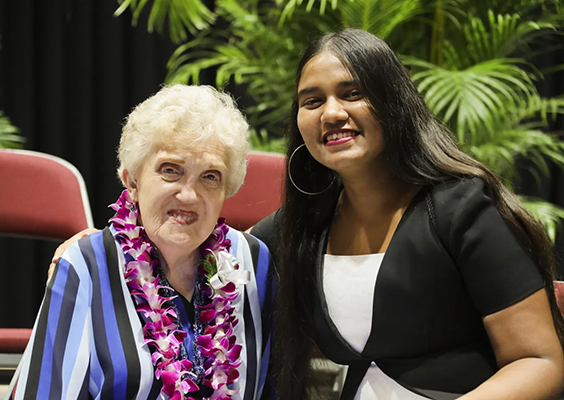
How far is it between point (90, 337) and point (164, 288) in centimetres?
24

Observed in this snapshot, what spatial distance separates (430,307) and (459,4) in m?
2.48

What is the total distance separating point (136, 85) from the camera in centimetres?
417

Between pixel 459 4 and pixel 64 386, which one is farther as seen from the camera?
pixel 459 4

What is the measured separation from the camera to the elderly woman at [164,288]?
5.08 feet

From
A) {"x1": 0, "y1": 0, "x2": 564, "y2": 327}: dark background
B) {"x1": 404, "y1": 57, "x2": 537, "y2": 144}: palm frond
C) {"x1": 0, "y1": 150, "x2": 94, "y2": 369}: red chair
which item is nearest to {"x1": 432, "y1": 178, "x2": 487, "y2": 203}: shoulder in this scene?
{"x1": 0, "y1": 150, "x2": 94, "y2": 369}: red chair

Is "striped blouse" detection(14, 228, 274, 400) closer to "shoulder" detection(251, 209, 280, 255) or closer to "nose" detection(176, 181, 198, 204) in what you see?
"nose" detection(176, 181, 198, 204)

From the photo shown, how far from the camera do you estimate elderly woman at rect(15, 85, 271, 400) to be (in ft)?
5.08

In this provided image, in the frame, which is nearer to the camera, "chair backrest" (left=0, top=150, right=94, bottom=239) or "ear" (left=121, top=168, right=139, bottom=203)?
"ear" (left=121, top=168, right=139, bottom=203)

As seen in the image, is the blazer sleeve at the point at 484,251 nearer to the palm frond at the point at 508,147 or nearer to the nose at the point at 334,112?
the nose at the point at 334,112

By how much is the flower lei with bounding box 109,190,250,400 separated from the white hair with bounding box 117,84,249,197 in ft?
0.55

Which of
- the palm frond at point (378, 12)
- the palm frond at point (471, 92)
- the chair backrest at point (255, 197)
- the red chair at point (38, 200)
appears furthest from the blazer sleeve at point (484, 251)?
the palm frond at point (378, 12)

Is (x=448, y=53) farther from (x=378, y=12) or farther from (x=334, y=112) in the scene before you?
(x=334, y=112)

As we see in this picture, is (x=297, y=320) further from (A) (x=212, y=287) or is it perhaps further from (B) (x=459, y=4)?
(B) (x=459, y=4)

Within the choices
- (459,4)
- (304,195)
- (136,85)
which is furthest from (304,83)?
(136,85)
